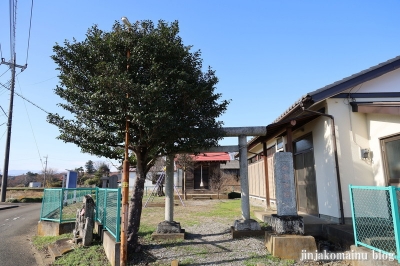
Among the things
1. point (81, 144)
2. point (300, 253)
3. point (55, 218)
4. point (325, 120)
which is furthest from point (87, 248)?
point (325, 120)

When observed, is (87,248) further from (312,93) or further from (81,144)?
(312,93)

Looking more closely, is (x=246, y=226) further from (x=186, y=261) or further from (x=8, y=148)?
(x=8, y=148)

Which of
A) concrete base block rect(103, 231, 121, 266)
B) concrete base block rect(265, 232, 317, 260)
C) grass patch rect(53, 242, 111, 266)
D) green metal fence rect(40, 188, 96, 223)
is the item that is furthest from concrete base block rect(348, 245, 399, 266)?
green metal fence rect(40, 188, 96, 223)

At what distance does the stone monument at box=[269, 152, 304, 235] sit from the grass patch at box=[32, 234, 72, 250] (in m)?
6.18

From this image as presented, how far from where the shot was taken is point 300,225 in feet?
19.4

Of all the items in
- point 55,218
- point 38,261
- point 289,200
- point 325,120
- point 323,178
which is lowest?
point 38,261

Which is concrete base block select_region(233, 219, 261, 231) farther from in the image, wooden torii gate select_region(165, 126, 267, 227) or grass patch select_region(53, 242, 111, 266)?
grass patch select_region(53, 242, 111, 266)

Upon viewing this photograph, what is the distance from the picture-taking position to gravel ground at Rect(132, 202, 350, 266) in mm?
5268

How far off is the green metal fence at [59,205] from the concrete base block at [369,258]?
7.99 metres

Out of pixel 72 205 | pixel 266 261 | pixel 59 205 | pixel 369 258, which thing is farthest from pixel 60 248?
pixel 369 258

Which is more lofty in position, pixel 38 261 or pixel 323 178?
pixel 323 178

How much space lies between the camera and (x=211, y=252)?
234 inches

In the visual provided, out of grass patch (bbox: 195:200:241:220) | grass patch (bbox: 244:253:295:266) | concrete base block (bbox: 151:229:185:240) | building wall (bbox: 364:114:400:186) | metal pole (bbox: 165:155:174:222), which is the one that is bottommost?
grass patch (bbox: 244:253:295:266)

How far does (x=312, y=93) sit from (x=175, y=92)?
3790mm
